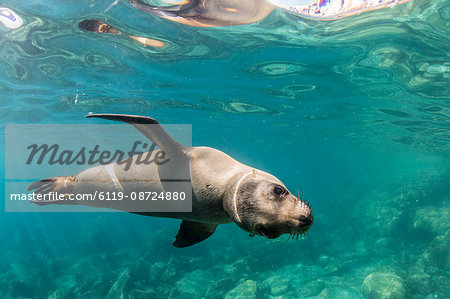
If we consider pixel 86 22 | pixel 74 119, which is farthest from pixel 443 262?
pixel 74 119

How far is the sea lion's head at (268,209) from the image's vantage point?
2113 mm

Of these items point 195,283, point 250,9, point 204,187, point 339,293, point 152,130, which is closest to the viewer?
point 204,187

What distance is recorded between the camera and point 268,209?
2199mm

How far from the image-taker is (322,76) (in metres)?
11.3

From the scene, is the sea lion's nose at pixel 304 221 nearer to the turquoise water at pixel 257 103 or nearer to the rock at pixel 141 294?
the turquoise water at pixel 257 103

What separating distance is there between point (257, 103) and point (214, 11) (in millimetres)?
8767

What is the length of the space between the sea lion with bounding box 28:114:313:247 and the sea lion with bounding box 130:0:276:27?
411cm

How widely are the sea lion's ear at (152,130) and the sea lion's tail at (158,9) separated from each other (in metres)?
4.31

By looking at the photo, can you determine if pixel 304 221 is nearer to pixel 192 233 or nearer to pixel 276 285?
pixel 192 233

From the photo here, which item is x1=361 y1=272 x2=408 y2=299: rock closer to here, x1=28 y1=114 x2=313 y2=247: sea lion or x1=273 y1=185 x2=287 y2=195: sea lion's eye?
x1=28 y1=114 x2=313 y2=247: sea lion

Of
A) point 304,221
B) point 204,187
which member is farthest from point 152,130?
point 304,221

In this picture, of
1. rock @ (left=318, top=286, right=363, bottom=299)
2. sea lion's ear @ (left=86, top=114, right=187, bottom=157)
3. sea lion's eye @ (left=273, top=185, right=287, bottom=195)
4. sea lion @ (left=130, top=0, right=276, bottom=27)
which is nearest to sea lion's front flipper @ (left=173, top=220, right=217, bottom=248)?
sea lion's ear @ (left=86, top=114, right=187, bottom=157)

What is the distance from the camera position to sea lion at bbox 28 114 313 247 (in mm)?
2184

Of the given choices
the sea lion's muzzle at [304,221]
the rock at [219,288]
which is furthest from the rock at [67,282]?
the sea lion's muzzle at [304,221]
